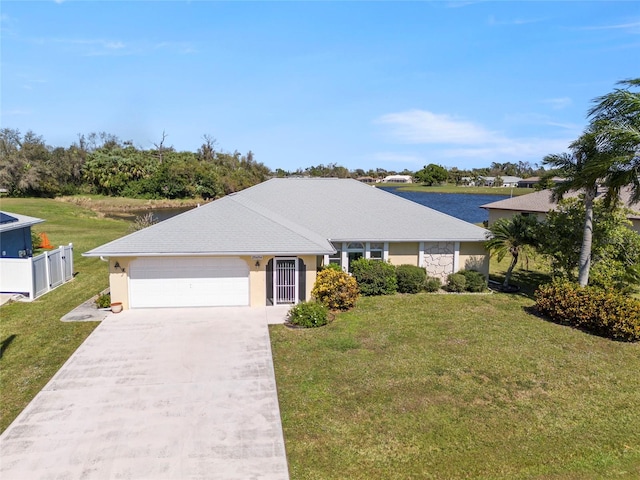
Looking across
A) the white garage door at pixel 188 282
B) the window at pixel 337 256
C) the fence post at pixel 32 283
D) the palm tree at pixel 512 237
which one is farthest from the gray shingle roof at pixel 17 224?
the palm tree at pixel 512 237

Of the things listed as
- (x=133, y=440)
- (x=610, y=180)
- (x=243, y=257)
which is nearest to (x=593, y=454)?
(x=133, y=440)

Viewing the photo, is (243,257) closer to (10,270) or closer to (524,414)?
(10,270)

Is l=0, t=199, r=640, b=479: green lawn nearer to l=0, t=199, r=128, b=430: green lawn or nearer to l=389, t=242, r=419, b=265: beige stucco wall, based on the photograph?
l=0, t=199, r=128, b=430: green lawn

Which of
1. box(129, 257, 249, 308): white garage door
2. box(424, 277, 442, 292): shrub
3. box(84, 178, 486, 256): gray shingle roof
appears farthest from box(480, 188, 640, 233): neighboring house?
box(129, 257, 249, 308): white garage door

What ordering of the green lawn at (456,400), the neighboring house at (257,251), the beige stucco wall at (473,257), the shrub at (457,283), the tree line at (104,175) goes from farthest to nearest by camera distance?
the tree line at (104,175) → the beige stucco wall at (473,257) → the shrub at (457,283) → the neighboring house at (257,251) → the green lawn at (456,400)

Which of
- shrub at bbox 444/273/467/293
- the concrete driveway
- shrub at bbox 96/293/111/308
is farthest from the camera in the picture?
shrub at bbox 444/273/467/293

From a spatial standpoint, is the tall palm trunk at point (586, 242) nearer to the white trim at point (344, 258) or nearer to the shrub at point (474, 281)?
the shrub at point (474, 281)

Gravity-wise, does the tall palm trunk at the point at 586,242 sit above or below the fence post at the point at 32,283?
above
